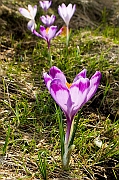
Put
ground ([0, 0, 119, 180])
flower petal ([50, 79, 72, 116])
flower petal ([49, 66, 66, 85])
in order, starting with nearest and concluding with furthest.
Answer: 1. flower petal ([50, 79, 72, 116])
2. flower petal ([49, 66, 66, 85])
3. ground ([0, 0, 119, 180])

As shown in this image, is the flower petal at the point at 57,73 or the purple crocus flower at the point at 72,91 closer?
the purple crocus flower at the point at 72,91

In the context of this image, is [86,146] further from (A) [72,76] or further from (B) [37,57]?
(B) [37,57]

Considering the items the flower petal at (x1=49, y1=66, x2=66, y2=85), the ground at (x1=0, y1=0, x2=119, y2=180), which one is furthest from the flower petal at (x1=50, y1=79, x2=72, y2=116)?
the ground at (x1=0, y1=0, x2=119, y2=180)

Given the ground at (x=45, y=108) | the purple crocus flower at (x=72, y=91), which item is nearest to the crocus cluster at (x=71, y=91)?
the purple crocus flower at (x=72, y=91)

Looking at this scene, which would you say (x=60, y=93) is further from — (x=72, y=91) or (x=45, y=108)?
(x=45, y=108)

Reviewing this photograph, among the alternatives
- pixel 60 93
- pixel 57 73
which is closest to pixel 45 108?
pixel 57 73

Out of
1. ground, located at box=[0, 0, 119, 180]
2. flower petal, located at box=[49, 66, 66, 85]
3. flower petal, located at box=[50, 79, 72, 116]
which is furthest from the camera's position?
ground, located at box=[0, 0, 119, 180]

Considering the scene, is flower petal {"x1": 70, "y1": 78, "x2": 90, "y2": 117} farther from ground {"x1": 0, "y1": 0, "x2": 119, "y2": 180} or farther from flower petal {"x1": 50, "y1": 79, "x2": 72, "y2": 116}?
ground {"x1": 0, "y1": 0, "x2": 119, "y2": 180}

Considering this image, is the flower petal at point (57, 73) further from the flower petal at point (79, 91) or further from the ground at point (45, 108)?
the ground at point (45, 108)

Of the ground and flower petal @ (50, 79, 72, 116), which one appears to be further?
the ground
